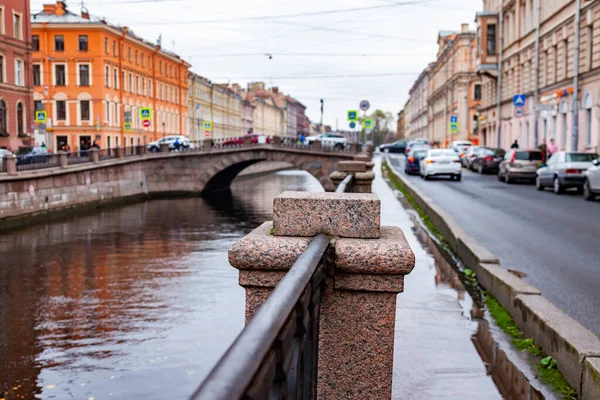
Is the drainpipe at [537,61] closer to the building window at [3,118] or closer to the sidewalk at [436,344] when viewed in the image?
the building window at [3,118]

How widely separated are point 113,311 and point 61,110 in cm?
4838

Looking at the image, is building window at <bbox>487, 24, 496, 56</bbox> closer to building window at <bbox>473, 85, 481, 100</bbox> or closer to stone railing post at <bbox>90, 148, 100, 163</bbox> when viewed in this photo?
building window at <bbox>473, 85, 481, 100</bbox>

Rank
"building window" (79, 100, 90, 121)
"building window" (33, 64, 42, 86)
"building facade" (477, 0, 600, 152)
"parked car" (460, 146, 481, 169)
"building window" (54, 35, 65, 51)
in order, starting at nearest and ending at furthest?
"building facade" (477, 0, 600, 152)
"parked car" (460, 146, 481, 169)
"building window" (79, 100, 90, 121)
"building window" (33, 64, 42, 86)
"building window" (54, 35, 65, 51)

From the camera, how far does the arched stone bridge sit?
30.3 m

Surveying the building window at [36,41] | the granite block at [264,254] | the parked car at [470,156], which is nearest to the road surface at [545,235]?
the granite block at [264,254]

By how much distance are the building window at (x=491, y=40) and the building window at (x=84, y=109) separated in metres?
31.3

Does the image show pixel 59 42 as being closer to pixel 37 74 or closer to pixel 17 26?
pixel 37 74

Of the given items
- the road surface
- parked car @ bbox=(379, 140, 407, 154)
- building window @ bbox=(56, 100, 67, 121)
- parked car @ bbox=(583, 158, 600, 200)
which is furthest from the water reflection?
parked car @ bbox=(379, 140, 407, 154)

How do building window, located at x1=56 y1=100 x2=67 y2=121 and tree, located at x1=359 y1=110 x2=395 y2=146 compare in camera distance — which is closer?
building window, located at x1=56 y1=100 x2=67 y2=121

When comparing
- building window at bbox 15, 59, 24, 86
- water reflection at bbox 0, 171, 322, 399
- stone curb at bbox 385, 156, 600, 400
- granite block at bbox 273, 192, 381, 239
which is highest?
building window at bbox 15, 59, 24, 86

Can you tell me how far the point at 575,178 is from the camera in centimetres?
2483

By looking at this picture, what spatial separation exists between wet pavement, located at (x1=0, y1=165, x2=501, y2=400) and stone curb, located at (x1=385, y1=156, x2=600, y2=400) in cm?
48

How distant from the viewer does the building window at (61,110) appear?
5916cm

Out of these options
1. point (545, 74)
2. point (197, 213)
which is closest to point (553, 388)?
point (197, 213)
